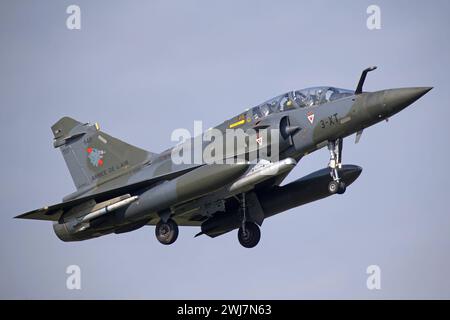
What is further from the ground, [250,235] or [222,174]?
[222,174]

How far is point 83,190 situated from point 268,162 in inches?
225

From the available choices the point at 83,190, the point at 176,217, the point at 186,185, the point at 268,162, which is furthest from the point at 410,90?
the point at 83,190

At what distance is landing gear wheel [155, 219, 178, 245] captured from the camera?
22188 millimetres

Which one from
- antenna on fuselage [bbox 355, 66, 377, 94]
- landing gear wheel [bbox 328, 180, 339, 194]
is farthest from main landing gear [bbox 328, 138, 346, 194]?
antenna on fuselage [bbox 355, 66, 377, 94]

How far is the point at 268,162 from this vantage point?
2067cm

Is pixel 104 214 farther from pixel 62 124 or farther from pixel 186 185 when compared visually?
pixel 62 124

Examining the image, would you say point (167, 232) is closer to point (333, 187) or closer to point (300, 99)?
point (333, 187)

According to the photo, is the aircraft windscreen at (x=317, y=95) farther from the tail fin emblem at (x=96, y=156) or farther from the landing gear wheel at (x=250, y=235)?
the tail fin emblem at (x=96, y=156)

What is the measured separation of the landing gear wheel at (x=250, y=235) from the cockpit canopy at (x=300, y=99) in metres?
3.02

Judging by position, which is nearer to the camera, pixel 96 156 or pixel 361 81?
pixel 361 81

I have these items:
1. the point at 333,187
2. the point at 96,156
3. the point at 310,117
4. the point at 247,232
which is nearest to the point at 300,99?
the point at 310,117

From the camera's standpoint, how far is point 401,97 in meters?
20.0

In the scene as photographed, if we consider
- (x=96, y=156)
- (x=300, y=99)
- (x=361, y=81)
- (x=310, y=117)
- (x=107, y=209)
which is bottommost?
(x=107, y=209)

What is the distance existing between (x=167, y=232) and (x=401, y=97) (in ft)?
21.7
